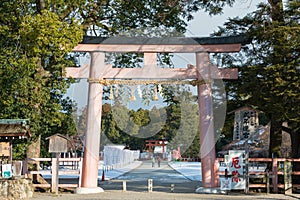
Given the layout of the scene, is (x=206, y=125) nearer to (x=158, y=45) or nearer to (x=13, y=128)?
(x=158, y=45)

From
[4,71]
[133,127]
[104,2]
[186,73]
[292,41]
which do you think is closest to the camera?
[292,41]

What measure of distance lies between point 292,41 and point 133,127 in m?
7.28

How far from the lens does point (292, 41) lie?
1033 centimetres

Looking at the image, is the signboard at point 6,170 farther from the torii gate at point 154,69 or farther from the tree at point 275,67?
the tree at point 275,67

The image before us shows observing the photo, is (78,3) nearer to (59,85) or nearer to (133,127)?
(59,85)

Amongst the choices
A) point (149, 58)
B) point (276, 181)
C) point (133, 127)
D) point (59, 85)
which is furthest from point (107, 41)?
point (276, 181)

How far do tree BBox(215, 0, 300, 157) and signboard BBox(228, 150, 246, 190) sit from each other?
1590 millimetres

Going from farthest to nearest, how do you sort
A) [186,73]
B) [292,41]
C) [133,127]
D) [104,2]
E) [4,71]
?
[133,127] < [104,2] < [186,73] < [4,71] < [292,41]

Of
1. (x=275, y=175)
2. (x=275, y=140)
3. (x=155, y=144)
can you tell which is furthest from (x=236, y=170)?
(x=155, y=144)

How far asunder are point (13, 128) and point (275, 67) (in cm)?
739

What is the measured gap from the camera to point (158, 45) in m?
11.9

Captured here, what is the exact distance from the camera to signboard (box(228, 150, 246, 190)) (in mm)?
11344

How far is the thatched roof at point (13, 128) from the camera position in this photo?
10.6 m

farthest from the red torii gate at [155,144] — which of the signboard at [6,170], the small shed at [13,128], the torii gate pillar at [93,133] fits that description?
the signboard at [6,170]
